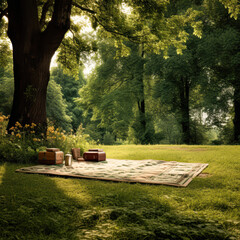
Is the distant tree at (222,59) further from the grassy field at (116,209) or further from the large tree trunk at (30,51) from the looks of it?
the grassy field at (116,209)

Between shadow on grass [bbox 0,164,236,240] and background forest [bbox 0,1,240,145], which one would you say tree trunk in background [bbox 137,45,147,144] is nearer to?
background forest [bbox 0,1,240,145]

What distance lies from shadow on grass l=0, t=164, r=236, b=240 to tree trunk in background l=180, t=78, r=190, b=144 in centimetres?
1976

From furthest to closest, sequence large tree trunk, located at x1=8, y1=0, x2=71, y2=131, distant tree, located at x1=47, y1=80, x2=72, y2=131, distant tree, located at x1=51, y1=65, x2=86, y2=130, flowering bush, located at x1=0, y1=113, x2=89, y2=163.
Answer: distant tree, located at x1=51, y1=65, x2=86, y2=130
distant tree, located at x1=47, y1=80, x2=72, y2=131
large tree trunk, located at x1=8, y1=0, x2=71, y2=131
flowering bush, located at x1=0, y1=113, x2=89, y2=163

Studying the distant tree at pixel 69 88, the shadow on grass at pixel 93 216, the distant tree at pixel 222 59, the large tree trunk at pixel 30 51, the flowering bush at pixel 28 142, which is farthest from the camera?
the distant tree at pixel 69 88

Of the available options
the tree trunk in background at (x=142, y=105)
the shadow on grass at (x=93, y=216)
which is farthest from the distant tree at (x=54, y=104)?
the shadow on grass at (x=93, y=216)

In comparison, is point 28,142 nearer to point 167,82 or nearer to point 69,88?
point 167,82

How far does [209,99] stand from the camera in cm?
2047

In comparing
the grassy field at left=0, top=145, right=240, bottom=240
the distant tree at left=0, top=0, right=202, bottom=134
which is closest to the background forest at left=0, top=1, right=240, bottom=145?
the distant tree at left=0, top=0, right=202, bottom=134

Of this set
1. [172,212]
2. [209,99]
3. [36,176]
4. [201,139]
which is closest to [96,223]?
[172,212]

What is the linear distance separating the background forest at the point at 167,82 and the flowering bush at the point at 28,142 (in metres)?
6.76

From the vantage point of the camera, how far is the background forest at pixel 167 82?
18.5m

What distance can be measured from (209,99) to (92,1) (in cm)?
1232

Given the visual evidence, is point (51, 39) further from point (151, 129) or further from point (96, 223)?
point (151, 129)

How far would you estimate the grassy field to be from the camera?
2.63m
